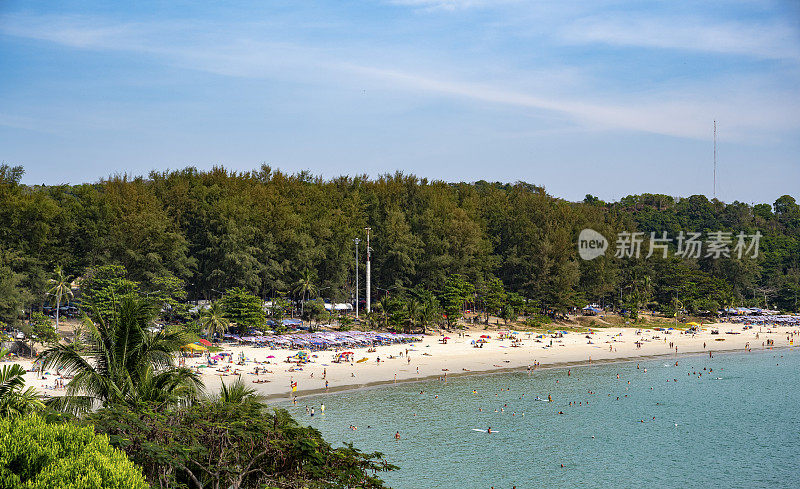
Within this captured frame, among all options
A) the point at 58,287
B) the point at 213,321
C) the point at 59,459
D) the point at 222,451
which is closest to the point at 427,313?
the point at 213,321

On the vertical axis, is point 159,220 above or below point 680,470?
above

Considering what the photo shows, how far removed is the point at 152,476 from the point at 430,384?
3411 cm

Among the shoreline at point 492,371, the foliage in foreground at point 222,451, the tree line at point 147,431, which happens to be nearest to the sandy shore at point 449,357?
the shoreline at point 492,371

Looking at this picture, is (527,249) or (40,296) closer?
(40,296)

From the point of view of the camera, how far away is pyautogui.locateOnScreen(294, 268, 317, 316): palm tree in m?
62.6

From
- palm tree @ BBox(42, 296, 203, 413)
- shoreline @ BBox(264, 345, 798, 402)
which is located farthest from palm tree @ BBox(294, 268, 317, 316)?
palm tree @ BBox(42, 296, 203, 413)

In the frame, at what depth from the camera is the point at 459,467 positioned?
29.8 meters

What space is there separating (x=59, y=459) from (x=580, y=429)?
3134cm

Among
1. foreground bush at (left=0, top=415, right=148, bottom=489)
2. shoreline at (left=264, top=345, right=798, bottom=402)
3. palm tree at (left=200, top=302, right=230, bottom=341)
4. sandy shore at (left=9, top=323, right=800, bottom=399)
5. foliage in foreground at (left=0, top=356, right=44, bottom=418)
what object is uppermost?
foliage in foreground at (left=0, top=356, right=44, bottom=418)

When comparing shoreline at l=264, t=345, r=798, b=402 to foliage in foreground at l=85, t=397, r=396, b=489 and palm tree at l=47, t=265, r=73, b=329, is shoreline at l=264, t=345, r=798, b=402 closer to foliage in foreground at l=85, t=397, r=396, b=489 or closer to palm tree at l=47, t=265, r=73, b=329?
palm tree at l=47, t=265, r=73, b=329

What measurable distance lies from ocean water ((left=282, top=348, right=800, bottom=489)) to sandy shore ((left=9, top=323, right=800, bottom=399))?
2.40 metres

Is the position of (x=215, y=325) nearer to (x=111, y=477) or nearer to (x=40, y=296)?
(x=40, y=296)

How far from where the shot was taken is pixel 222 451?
46.6 ft

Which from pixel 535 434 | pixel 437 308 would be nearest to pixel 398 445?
pixel 535 434
